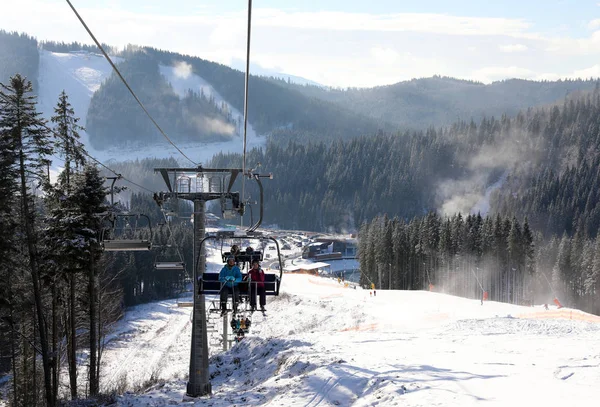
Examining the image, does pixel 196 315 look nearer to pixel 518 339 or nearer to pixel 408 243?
pixel 518 339

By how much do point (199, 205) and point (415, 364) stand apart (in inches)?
→ 376

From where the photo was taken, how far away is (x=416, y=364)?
59.5ft

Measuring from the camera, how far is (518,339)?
950 inches

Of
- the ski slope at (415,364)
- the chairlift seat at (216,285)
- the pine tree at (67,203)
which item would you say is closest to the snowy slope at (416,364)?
the ski slope at (415,364)

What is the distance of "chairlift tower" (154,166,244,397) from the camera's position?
19.5 m

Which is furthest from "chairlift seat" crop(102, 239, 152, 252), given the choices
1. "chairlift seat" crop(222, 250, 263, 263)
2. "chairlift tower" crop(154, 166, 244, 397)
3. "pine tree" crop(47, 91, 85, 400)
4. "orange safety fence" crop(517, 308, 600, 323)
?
"orange safety fence" crop(517, 308, 600, 323)

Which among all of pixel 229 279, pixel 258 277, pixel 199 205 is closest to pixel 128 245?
pixel 199 205

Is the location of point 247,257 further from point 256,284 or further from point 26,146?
point 26,146

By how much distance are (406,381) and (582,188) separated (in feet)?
585

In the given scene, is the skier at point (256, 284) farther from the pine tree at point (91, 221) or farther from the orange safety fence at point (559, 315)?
the orange safety fence at point (559, 315)

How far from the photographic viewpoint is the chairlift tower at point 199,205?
19547 millimetres

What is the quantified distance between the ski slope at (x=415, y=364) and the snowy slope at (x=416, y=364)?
0.04 metres

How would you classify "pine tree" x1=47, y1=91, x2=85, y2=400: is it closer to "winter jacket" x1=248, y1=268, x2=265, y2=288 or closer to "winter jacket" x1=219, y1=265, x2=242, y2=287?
"winter jacket" x1=219, y1=265, x2=242, y2=287

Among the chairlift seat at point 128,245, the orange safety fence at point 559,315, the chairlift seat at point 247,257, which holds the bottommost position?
the orange safety fence at point 559,315
